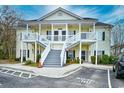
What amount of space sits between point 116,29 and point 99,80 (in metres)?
7.39

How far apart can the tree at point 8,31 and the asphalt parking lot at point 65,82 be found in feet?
22.9

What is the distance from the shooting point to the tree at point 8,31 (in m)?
20.8

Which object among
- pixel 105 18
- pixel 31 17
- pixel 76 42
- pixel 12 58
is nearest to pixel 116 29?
pixel 105 18

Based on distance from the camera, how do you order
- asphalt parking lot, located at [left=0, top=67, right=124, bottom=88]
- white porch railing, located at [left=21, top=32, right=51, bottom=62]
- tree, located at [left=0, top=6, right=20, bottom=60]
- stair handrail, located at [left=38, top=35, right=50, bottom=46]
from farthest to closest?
white porch railing, located at [left=21, top=32, right=51, bottom=62] → stair handrail, located at [left=38, top=35, right=50, bottom=46] → tree, located at [left=0, top=6, right=20, bottom=60] → asphalt parking lot, located at [left=0, top=67, right=124, bottom=88]

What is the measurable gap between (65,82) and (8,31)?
35.6ft

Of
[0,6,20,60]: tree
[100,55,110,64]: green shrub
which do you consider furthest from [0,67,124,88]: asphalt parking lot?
[0,6,20,60]: tree

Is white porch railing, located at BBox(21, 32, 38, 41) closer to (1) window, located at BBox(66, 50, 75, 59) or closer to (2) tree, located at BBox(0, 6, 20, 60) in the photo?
(2) tree, located at BBox(0, 6, 20, 60)

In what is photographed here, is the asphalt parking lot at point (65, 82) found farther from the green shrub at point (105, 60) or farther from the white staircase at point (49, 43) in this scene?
the white staircase at point (49, 43)

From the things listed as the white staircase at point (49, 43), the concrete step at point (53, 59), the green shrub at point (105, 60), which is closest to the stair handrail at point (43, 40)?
the white staircase at point (49, 43)

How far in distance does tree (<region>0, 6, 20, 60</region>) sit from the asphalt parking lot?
6971mm

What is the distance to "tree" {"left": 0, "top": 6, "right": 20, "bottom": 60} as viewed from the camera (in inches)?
819

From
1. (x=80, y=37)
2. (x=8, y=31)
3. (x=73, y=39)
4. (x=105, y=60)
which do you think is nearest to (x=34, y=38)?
(x=8, y=31)

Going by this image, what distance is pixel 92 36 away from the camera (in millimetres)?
21266
